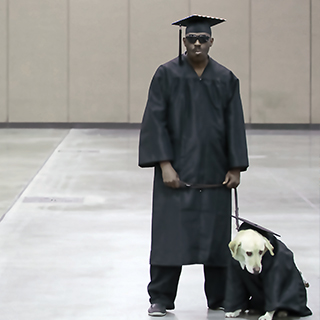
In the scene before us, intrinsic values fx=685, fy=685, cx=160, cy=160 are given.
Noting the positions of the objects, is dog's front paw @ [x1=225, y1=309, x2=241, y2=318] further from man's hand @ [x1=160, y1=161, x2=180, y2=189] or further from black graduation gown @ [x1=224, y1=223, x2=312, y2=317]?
man's hand @ [x1=160, y1=161, x2=180, y2=189]

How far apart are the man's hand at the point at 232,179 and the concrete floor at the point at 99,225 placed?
77 cm

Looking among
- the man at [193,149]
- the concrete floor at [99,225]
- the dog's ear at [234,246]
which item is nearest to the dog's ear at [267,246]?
the dog's ear at [234,246]

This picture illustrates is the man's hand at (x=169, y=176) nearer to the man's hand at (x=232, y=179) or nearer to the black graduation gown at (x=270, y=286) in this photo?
the man's hand at (x=232, y=179)

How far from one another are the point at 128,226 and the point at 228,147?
9.46 ft

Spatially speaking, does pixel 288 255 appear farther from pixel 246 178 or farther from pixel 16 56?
pixel 16 56

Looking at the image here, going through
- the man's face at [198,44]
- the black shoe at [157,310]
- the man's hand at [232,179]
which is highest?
the man's face at [198,44]

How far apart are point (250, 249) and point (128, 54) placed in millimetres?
16408

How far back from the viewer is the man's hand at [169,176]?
3.79m

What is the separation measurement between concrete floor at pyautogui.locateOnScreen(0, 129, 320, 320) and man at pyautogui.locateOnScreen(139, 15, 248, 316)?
1.56ft

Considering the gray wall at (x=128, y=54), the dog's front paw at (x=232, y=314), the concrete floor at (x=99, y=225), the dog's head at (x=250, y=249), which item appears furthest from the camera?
the gray wall at (x=128, y=54)

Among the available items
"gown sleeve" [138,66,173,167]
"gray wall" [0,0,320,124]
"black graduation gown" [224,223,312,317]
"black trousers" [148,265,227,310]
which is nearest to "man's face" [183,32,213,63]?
"gown sleeve" [138,66,173,167]

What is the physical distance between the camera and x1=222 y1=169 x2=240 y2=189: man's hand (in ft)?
12.7

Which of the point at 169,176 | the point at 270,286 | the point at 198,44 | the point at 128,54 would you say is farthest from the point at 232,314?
the point at 128,54

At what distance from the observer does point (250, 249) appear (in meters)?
3.62
